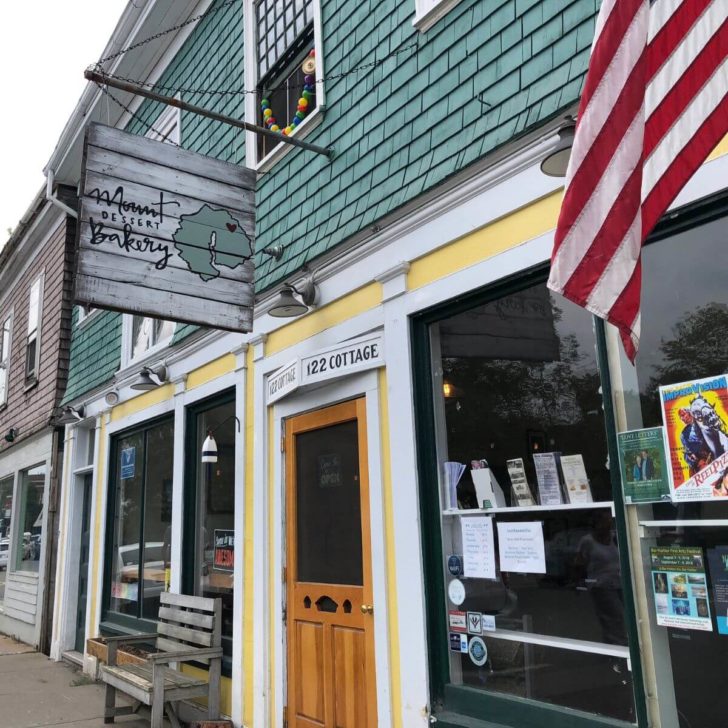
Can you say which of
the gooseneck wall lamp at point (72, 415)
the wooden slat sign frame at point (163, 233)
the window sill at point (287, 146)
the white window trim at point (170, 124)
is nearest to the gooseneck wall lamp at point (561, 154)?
the wooden slat sign frame at point (163, 233)

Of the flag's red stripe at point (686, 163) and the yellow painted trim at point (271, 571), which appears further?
the yellow painted trim at point (271, 571)

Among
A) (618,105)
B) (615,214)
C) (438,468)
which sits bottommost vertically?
(438,468)

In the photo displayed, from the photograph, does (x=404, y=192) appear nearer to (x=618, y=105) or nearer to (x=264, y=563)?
(x=618, y=105)

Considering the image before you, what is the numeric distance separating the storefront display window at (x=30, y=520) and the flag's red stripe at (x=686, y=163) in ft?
36.4

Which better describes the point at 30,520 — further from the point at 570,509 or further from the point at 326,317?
the point at 570,509

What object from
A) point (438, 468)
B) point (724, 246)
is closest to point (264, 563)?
point (438, 468)

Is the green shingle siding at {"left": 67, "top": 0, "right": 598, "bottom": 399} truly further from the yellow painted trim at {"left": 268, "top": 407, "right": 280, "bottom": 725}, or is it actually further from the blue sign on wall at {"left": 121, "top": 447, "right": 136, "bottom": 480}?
the blue sign on wall at {"left": 121, "top": 447, "right": 136, "bottom": 480}

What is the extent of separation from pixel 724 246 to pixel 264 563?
4029 mm

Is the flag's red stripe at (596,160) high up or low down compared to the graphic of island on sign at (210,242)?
down

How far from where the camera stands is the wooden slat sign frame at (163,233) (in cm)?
498

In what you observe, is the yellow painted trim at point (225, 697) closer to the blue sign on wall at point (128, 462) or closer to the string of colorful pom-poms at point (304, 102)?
the blue sign on wall at point (128, 462)

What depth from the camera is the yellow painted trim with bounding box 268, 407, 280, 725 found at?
5.50 meters

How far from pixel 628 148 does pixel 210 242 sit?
11.6ft

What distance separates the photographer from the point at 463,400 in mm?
4512
